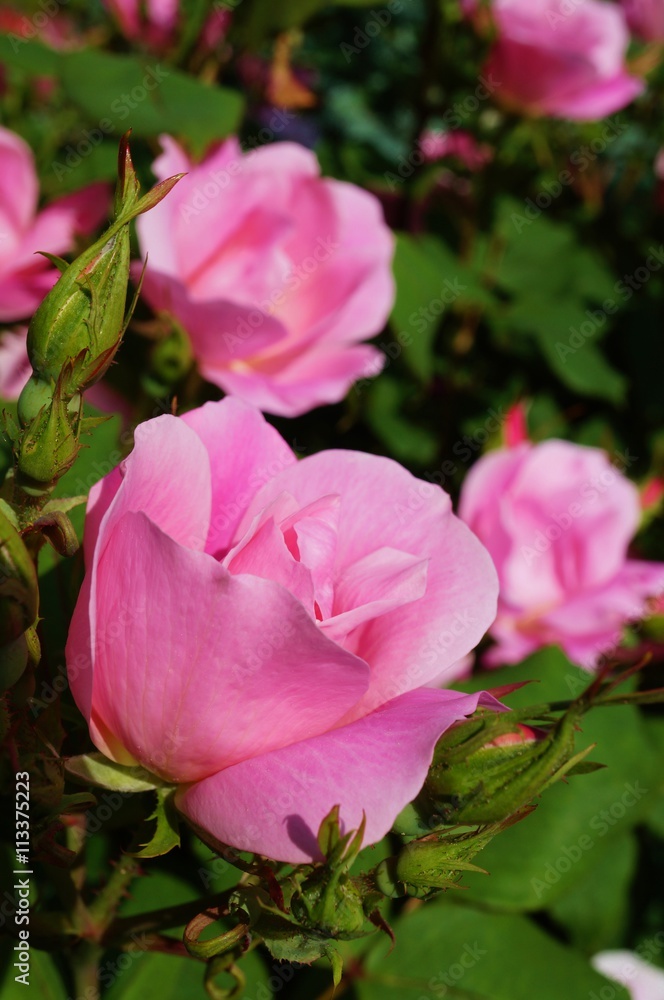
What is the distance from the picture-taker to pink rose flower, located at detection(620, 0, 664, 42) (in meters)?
1.54

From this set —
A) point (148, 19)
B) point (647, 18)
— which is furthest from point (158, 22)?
point (647, 18)

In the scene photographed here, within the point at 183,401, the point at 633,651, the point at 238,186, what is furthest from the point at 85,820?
the point at 633,651

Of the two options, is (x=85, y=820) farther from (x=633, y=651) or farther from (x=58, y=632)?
(x=633, y=651)

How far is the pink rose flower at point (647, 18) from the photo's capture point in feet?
5.06

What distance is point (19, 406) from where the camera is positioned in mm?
395

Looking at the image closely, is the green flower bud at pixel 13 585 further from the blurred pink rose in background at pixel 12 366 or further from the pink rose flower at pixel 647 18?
the pink rose flower at pixel 647 18

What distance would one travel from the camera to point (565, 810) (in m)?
0.88

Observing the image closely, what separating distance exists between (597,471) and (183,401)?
540 millimetres

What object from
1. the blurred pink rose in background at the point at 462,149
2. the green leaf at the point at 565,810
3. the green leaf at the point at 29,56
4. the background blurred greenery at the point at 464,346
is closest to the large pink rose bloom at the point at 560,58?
the background blurred greenery at the point at 464,346

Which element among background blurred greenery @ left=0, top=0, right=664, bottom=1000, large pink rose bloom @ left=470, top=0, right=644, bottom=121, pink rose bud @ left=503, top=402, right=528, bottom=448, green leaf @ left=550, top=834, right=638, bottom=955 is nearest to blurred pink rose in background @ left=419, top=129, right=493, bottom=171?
background blurred greenery @ left=0, top=0, right=664, bottom=1000

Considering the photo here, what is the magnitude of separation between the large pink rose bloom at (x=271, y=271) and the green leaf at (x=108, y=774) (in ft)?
1.07

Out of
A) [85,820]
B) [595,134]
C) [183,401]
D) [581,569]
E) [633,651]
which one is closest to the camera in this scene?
[85,820]

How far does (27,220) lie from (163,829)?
62 cm

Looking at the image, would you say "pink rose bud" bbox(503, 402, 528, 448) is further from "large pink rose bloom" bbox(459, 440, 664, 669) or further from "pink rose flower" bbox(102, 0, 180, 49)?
"pink rose flower" bbox(102, 0, 180, 49)
